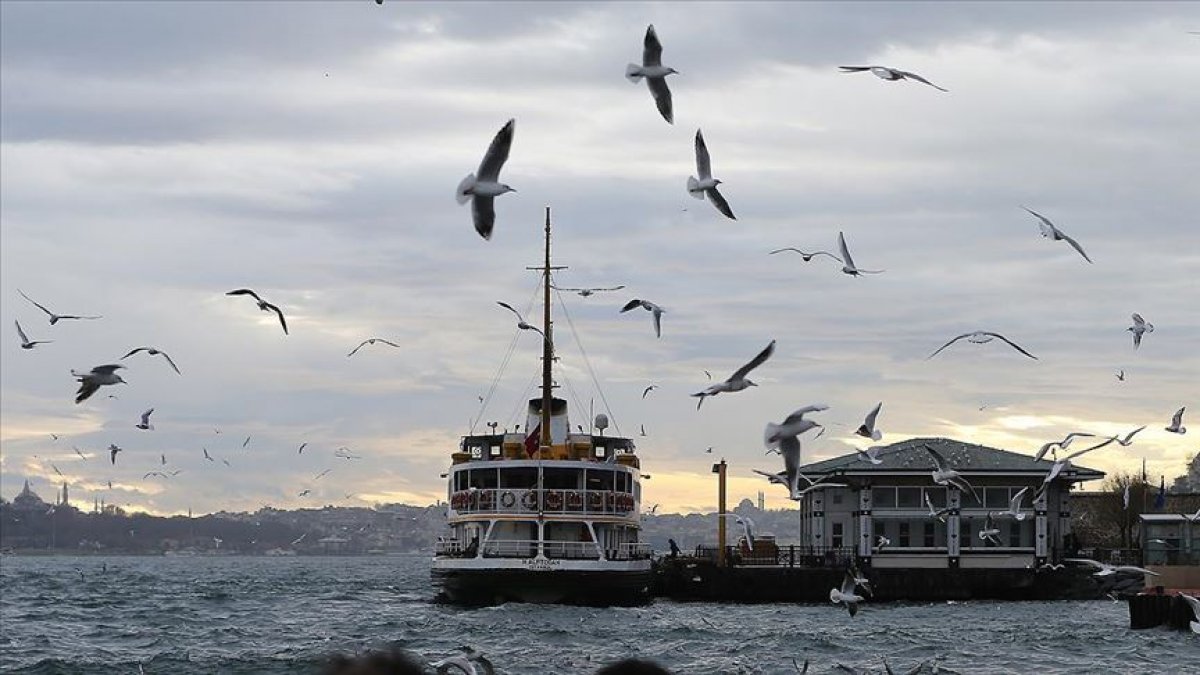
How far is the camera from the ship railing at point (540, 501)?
64188 millimetres

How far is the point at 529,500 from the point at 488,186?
48446mm

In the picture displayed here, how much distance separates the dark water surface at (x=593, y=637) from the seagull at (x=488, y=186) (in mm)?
23589

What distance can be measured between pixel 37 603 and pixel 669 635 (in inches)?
1357

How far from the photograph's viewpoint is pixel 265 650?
148 ft

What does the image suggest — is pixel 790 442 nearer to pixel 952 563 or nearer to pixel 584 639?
pixel 584 639

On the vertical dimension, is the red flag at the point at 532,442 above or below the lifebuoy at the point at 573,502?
above

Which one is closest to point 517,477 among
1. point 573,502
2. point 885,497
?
point 573,502

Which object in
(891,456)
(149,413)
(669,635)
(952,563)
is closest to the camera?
Answer: (149,413)

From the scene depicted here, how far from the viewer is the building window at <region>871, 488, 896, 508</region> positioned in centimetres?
8538

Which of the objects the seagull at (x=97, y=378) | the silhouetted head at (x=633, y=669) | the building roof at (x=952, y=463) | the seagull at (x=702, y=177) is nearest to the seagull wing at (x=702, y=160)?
the seagull at (x=702, y=177)

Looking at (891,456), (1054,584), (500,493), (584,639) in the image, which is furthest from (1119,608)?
(584,639)

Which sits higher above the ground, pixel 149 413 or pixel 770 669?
pixel 149 413

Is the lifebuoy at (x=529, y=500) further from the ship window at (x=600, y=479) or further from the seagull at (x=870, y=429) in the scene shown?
the seagull at (x=870, y=429)

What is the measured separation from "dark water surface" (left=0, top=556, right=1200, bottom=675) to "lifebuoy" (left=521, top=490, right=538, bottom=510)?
12.7 feet
